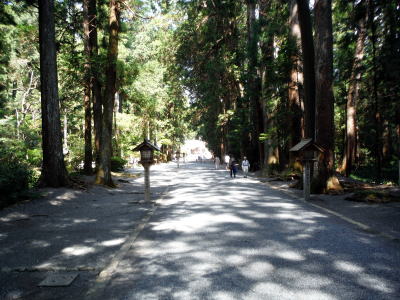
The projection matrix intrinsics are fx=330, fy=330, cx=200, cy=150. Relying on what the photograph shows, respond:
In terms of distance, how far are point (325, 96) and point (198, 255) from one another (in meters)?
9.66

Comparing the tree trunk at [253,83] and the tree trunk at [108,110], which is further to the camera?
the tree trunk at [253,83]

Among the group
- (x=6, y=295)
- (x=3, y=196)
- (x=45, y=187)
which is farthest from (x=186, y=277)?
(x=45, y=187)

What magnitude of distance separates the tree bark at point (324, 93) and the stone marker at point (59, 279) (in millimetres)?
10251

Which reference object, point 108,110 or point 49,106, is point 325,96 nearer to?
point 108,110

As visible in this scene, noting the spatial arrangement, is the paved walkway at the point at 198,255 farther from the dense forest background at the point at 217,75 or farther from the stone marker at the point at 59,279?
the dense forest background at the point at 217,75

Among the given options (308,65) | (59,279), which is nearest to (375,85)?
(308,65)

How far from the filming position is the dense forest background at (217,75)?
1250 cm

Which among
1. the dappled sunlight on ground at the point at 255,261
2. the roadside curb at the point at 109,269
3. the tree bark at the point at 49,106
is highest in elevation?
the tree bark at the point at 49,106

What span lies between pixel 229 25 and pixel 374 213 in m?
21.6

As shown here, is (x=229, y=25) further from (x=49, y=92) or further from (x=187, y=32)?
(x=49, y=92)

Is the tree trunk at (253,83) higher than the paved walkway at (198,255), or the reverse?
the tree trunk at (253,83)

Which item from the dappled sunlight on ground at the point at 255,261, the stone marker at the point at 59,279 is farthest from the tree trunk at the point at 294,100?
the stone marker at the point at 59,279

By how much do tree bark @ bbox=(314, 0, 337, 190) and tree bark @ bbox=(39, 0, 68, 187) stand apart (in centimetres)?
979

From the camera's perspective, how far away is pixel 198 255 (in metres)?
5.00
